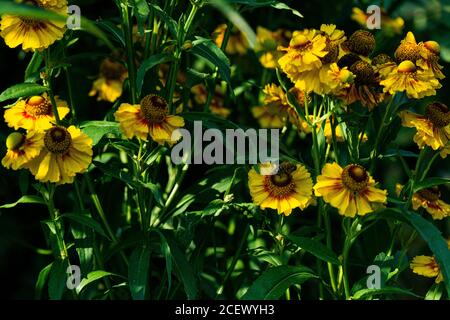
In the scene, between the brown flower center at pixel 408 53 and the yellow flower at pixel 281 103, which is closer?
the brown flower center at pixel 408 53

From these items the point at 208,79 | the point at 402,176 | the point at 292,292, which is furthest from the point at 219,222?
the point at 402,176

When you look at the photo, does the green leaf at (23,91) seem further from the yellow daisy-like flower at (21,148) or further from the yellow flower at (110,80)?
the yellow flower at (110,80)

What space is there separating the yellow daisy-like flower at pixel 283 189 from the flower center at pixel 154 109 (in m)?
0.20

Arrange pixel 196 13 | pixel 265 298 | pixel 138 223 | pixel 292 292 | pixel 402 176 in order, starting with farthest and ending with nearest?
1. pixel 402 176
2. pixel 292 292
3. pixel 138 223
4. pixel 196 13
5. pixel 265 298

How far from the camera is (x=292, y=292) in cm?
194

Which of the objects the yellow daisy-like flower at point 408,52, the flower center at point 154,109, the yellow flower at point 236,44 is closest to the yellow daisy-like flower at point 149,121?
the flower center at point 154,109

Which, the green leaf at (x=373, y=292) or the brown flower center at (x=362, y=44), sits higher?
the brown flower center at (x=362, y=44)

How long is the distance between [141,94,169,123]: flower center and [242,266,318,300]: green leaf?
35cm

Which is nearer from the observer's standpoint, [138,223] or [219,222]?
[138,223]

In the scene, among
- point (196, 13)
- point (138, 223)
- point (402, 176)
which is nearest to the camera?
point (196, 13)

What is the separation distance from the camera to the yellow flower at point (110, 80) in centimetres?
193

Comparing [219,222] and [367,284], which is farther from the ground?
[219,222]

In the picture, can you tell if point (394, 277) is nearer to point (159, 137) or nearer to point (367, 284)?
point (367, 284)
